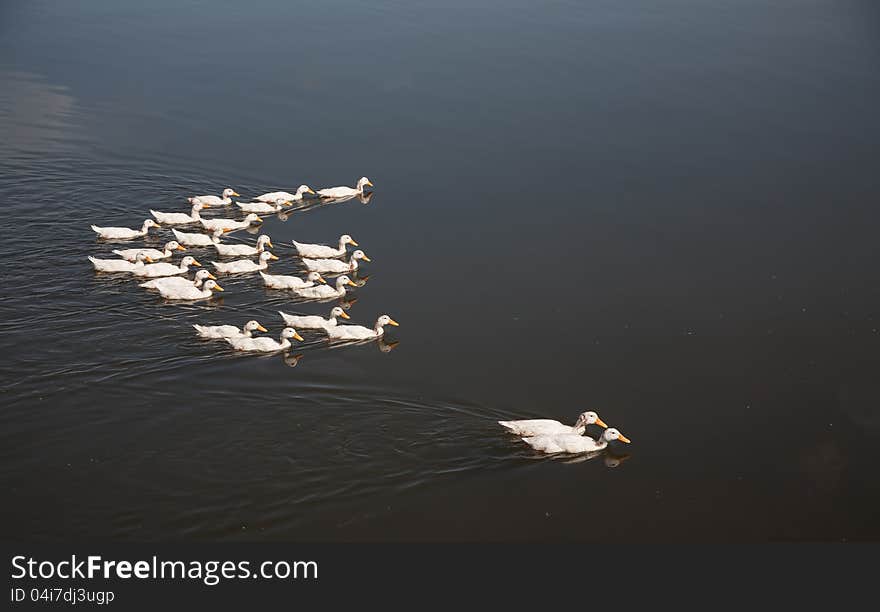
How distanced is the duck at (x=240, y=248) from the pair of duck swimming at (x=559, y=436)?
8.69m

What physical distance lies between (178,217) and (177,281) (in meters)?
3.43

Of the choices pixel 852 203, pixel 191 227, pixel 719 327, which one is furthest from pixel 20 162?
pixel 852 203

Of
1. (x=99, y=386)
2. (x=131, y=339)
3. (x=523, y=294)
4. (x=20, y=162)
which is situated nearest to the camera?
(x=99, y=386)

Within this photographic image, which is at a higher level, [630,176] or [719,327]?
[630,176]

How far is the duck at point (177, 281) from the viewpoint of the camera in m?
22.7

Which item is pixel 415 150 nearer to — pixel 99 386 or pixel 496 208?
pixel 496 208

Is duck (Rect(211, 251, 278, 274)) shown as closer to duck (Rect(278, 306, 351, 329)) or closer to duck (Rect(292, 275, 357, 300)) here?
duck (Rect(292, 275, 357, 300))

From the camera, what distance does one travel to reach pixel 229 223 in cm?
2606

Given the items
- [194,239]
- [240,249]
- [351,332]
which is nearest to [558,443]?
[351,332]

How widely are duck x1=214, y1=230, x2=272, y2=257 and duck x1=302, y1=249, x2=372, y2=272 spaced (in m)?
1.15

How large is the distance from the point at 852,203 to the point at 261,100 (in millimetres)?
16336

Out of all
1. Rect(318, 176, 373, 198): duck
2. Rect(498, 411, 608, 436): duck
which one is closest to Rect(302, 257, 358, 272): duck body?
Rect(318, 176, 373, 198): duck

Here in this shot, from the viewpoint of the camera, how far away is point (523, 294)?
904 inches

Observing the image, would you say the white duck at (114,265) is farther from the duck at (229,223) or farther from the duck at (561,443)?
the duck at (561,443)
